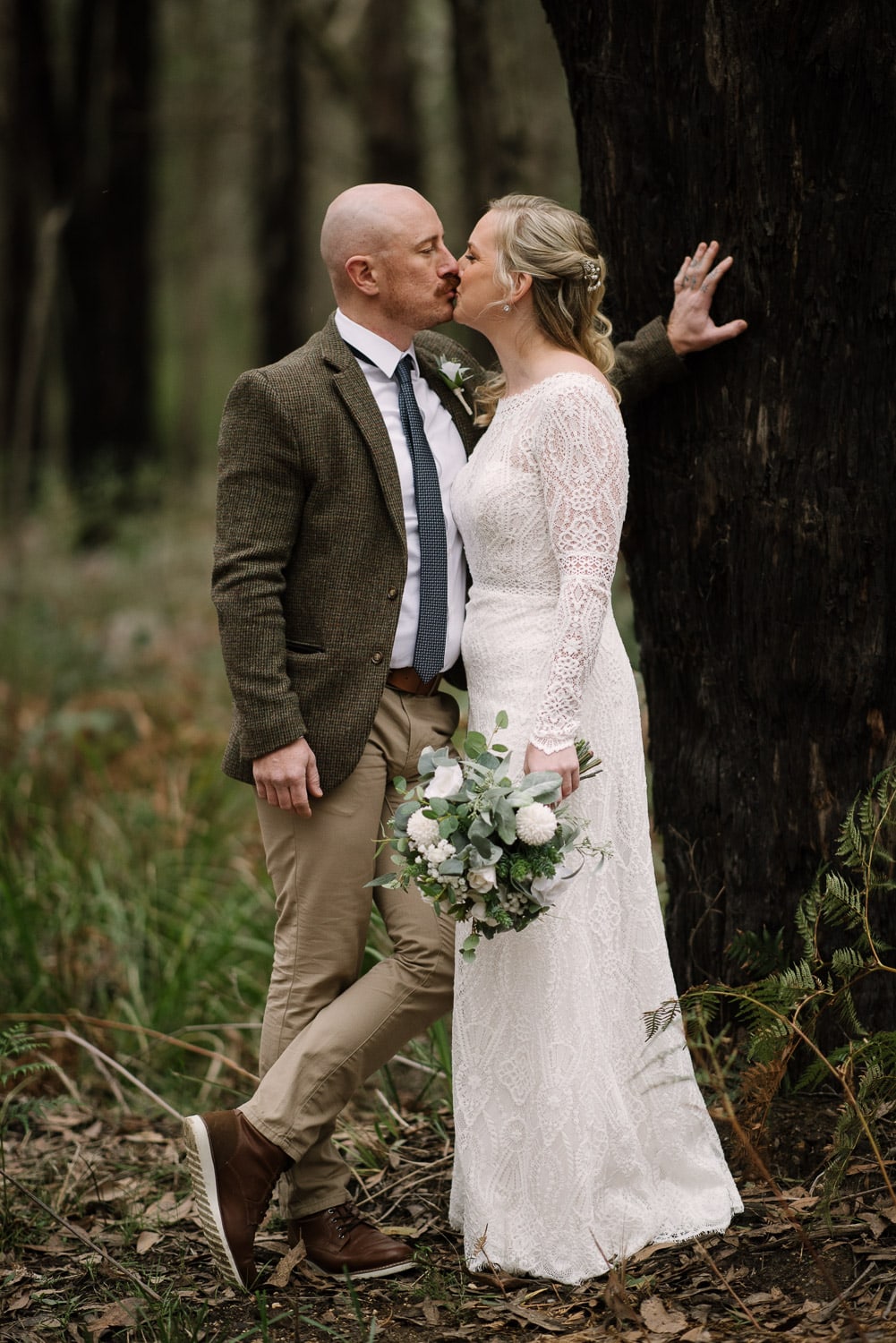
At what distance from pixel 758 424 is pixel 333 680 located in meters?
1.26

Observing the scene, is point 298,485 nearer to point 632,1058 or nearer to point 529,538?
point 529,538

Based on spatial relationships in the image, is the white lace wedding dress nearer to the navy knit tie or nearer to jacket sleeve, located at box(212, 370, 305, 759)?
the navy knit tie

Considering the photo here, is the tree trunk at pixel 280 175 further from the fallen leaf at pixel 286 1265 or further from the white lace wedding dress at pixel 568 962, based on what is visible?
the fallen leaf at pixel 286 1265

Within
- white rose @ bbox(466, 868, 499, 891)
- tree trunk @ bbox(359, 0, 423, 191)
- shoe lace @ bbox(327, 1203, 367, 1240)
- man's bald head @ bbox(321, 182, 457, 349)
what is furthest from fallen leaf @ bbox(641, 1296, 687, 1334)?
tree trunk @ bbox(359, 0, 423, 191)

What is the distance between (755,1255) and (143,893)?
299 centimetres

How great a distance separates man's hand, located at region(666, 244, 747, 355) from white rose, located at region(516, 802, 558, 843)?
1.34 m

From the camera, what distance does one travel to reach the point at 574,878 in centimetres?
323

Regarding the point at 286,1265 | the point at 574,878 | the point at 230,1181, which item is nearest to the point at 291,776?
the point at 574,878

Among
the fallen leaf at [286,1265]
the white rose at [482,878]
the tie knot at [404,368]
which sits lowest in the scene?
the fallen leaf at [286,1265]

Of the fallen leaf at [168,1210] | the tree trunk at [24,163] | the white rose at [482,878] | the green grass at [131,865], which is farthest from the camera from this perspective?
the tree trunk at [24,163]

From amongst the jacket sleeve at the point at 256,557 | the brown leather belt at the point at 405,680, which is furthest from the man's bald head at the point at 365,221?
the brown leather belt at the point at 405,680

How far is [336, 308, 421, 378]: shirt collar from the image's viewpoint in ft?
11.3

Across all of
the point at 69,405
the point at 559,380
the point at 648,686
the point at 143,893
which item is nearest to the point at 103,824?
the point at 143,893

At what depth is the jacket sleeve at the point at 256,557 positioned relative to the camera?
324 cm
